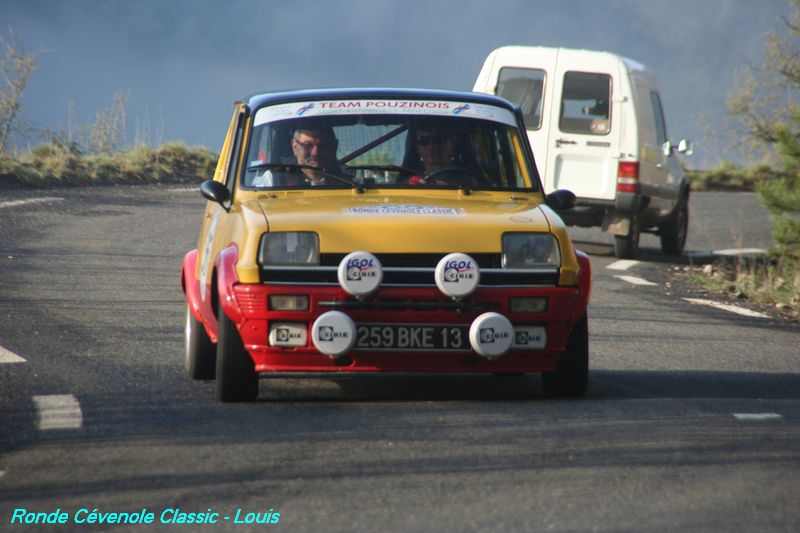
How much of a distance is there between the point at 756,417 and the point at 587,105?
424 inches

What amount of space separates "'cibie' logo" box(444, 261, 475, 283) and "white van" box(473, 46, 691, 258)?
10638 millimetres

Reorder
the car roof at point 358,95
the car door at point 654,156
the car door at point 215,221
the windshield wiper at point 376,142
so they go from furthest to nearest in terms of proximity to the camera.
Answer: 1. the car door at point 654,156
2. the car roof at point 358,95
3. the windshield wiper at point 376,142
4. the car door at point 215,221

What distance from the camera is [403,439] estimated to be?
6137mm

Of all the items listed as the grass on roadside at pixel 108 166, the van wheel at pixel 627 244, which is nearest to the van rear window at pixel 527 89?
the van wheel at pixel 627 244

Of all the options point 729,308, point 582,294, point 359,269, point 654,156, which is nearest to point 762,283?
point 729,308

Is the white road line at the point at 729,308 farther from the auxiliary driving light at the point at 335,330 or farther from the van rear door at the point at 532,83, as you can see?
the auxiliary driving light at the point at 335,330

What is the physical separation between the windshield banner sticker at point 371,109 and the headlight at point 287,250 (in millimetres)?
1370

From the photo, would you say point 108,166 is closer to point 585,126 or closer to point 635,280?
point 585,126

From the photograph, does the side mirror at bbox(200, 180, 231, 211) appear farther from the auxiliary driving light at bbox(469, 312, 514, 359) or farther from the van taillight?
the van taillight

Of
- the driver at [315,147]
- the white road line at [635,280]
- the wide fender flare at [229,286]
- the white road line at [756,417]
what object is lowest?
the white road line at [635,280]

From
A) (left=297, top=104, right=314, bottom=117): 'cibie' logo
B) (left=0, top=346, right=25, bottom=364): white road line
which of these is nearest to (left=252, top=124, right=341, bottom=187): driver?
(left=297, top=104, right=314, bottom=117): 'cibie' logo

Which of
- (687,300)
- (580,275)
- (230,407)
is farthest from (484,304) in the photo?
(687,300)

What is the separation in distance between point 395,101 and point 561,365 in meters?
1.86

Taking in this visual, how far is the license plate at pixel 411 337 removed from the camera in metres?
6.74
